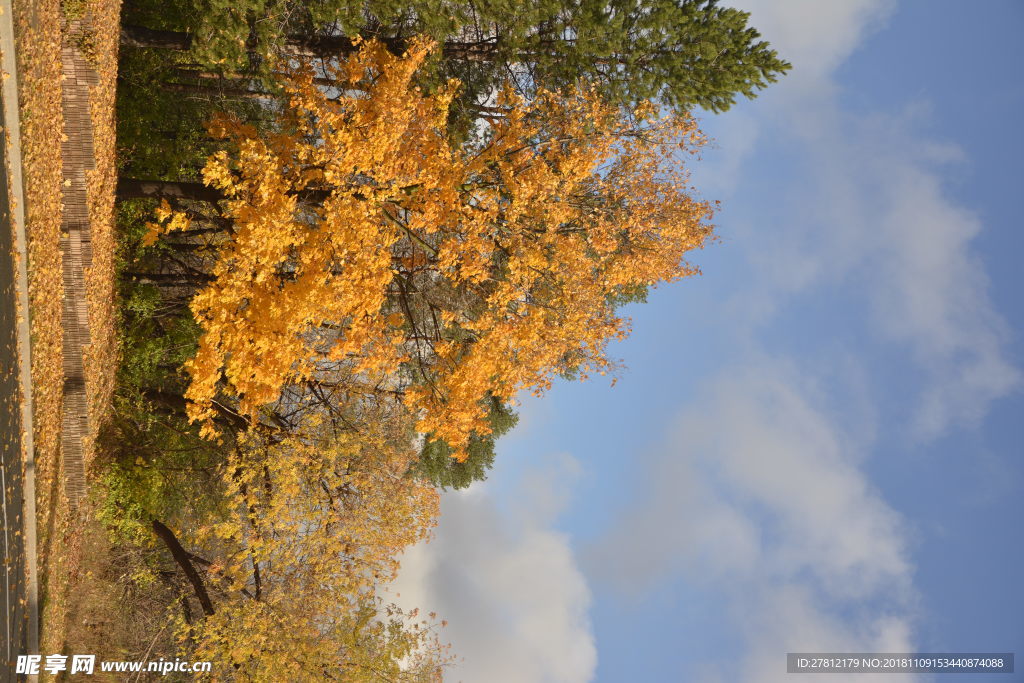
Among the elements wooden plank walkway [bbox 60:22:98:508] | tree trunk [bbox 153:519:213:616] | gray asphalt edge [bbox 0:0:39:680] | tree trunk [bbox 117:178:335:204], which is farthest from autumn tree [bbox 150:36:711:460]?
tree trunk [bbox 153:519:213:616]

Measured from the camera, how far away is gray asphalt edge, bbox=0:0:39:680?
11.4 meters

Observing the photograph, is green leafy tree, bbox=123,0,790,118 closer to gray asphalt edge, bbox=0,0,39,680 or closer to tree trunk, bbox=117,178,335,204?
tree trunk, bbox=117,178,335,204

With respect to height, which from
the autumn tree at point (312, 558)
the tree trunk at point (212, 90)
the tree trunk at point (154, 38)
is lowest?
the autumn tree at point (312, 558)

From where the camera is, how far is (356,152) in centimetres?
1495

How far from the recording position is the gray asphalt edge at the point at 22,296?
11422mm

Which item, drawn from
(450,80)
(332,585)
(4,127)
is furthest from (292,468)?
(450,80)

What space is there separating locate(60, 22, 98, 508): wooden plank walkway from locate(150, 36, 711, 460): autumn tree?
5.16ft

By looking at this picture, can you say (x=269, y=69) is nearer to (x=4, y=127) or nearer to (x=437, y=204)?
(x=437, y=204)

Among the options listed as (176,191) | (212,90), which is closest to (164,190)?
(176,191)

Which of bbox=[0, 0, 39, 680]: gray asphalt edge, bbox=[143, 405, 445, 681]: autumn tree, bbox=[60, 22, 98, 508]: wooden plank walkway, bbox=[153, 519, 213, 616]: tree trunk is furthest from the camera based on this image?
bbox=[153, 519, 213, 616]: tree trunk

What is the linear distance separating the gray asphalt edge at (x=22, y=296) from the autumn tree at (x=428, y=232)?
2.72m

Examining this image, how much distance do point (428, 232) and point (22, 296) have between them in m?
8.46

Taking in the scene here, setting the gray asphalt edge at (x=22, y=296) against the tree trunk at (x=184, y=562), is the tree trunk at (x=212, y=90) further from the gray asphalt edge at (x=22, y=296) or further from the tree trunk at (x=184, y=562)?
the tree trunk at (x=184, y=562)

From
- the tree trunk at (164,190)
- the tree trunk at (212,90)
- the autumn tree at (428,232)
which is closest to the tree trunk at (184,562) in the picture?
the autumn tree at (428,232)
